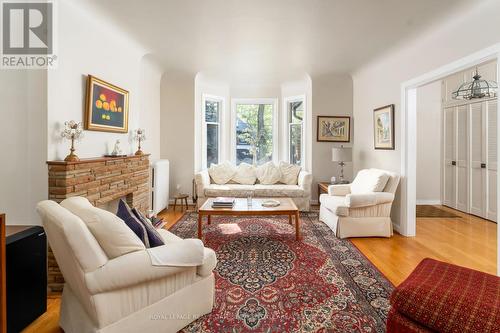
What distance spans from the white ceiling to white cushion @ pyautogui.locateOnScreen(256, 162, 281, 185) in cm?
201

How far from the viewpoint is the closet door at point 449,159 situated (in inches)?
212

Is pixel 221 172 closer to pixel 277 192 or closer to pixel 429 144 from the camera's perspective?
pixel 277 192

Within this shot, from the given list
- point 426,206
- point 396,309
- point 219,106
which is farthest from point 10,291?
point 426,206

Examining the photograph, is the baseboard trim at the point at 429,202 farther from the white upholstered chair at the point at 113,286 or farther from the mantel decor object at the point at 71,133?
the mantel decor object at the point at 71,133

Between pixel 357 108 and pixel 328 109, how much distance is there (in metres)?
0.55

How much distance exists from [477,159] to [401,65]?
2538mm

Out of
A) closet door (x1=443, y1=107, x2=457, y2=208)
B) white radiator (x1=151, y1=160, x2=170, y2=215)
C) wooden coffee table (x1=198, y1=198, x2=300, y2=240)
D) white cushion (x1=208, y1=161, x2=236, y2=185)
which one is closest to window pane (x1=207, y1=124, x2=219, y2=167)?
white cushion (x1=208, y1=161, x2=236, y2=185)

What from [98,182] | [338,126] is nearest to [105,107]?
[98,182]

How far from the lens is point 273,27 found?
10.5 ft

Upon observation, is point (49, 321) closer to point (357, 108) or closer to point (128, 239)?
point (128, 239)

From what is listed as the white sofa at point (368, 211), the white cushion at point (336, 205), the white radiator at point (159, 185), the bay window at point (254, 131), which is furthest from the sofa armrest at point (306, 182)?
the white radiator at point (159, 185)

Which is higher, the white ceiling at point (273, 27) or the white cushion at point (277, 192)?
the white ceiling at point (273, 27)

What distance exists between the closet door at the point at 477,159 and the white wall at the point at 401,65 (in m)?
1.90

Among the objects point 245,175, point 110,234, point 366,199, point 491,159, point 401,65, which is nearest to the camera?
point 110,234
